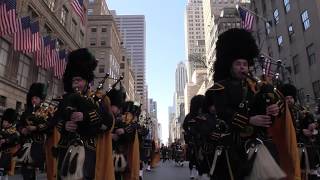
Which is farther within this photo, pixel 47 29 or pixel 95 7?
pixel 95 7

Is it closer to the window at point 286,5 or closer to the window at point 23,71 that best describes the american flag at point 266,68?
the window at point 286,5

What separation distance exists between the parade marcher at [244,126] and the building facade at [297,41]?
1011 inches

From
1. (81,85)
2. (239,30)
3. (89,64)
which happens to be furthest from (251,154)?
(89,64)

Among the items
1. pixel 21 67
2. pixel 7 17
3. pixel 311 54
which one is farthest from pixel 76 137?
pixel 311 54

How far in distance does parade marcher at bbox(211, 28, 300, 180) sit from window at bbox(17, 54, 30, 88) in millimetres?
31744

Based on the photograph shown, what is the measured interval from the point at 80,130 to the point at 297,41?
3343cm

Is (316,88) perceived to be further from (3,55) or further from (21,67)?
(3,55)

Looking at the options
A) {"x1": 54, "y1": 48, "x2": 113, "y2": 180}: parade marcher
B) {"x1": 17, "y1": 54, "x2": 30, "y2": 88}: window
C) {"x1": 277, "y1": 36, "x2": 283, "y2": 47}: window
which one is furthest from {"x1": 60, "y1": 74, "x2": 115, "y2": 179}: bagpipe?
{"x1": 277, "y1": 36, "x2": 283, "y2": 47}: window

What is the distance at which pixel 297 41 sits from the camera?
3534 centimetres

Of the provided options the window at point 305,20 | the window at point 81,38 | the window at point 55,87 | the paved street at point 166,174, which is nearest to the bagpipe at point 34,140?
the paved street at point 166,174

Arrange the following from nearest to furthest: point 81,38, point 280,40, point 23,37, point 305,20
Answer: point 23,37 → point 305,20 → point 280,40 → point 81,38

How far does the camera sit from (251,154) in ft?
13.7

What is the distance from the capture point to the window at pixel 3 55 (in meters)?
29.9

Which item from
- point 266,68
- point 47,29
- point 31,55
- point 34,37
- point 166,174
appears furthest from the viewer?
point 47,29
